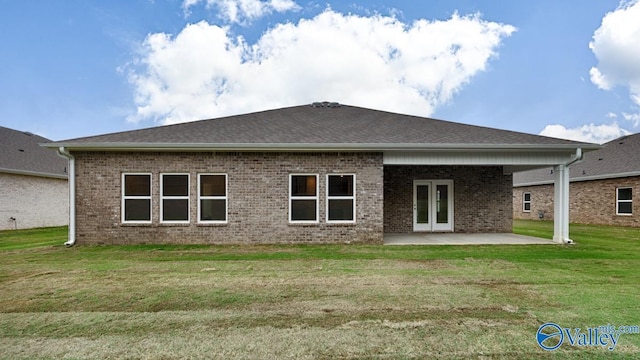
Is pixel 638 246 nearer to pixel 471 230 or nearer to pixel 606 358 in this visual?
pixel 471 230

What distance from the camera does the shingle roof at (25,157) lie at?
15.9 m

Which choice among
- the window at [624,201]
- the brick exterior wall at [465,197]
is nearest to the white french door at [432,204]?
the brick exterior wall at [465,197]

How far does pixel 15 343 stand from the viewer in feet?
11.6

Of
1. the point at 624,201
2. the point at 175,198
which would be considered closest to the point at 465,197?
the point at 175,198

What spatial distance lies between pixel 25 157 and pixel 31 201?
2.54 m

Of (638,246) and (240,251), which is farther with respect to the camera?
(638,246)

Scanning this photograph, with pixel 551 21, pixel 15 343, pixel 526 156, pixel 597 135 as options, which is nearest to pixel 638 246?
pixel 526 156

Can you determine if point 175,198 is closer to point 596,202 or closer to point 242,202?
point 242,202

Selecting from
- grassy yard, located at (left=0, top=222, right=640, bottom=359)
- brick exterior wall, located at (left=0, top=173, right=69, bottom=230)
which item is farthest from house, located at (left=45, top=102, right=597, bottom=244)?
brick exterior wall, located at (left=0, top=173, right=69, bottom=230)

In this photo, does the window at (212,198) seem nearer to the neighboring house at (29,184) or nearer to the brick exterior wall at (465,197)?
the brick exterior wall at (465,197)

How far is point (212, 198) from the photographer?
10062 millimetres

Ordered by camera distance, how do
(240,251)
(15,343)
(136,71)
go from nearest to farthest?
1. (15,343)
2. (240,251)
3. (136,71)

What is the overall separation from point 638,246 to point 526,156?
169 inches

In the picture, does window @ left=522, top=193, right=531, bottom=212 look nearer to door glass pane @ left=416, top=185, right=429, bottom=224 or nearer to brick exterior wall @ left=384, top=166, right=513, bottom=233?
brick exterior wall @ left=384, top=166, right=513, bottom=233
